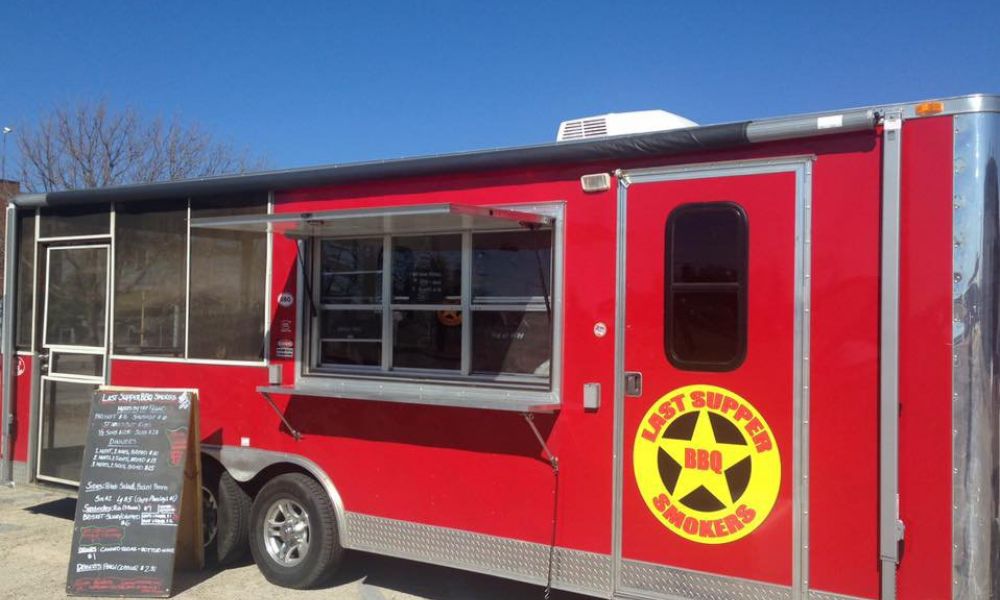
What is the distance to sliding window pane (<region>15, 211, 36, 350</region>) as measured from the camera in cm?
719

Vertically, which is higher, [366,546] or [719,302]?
[719,302]

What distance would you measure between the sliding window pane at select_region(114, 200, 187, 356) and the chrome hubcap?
56.0 inches

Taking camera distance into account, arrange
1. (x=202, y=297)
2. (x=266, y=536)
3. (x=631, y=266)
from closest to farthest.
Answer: (x=631, y=266), (x=266, y=536), (x=202, y=297)

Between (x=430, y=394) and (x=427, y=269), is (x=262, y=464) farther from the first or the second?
(x=427, y=269)

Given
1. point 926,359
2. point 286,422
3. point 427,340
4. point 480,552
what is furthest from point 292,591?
point 926,359

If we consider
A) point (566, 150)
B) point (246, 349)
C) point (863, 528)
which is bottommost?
point (863, 528)

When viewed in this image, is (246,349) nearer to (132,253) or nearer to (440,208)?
(132,253)

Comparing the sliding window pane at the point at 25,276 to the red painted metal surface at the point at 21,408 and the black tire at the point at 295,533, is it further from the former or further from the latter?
the black tire at the point at 295,533

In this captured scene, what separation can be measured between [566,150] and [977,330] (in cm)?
219

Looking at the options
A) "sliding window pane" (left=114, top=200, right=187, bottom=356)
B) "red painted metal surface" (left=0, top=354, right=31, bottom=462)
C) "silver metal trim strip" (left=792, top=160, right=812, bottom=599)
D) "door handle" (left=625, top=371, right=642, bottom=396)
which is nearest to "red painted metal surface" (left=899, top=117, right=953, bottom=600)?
"silver metal trim strip" (left=792, top=160, right=812, bottom=599)

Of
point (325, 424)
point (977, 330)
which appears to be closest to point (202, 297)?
point (325, 424)

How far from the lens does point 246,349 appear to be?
5.99 m

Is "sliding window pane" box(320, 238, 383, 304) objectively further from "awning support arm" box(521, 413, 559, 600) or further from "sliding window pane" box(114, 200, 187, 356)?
"awning support arm" box(521, 413, 559, 600)

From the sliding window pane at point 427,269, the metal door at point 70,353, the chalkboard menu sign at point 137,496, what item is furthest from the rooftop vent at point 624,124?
the metal door at point 70,353
